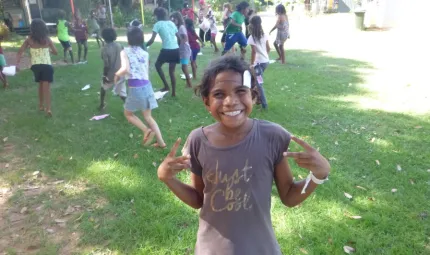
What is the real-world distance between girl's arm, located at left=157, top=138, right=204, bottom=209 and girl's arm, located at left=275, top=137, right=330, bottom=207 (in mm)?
391

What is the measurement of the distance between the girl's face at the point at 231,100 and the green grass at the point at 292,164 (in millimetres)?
1721

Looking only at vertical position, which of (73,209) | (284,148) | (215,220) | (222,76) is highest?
(222,76)

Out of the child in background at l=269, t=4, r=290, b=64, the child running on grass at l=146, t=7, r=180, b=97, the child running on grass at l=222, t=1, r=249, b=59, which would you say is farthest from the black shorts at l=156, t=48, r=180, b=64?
the child in background at l=269, t=4, r=290, b=64

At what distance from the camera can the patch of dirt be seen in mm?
3109

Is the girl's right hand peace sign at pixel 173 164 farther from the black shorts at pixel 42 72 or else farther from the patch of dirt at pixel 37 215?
the black shorts at pixel 42 72

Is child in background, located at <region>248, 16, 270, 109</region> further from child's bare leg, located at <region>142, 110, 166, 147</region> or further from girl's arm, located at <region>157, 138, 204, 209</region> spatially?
girl's arm, located at <region>157, 138, 204, 209</region>

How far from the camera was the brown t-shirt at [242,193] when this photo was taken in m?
1.57

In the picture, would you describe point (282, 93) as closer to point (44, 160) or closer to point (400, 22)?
point (44, 160)

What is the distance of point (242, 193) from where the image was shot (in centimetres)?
159

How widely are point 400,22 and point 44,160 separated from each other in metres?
16.7

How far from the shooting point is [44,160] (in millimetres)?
4645

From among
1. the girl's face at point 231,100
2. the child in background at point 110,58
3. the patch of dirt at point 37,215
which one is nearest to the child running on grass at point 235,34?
the child in background at point 110,58

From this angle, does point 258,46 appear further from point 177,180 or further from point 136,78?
point 177,180

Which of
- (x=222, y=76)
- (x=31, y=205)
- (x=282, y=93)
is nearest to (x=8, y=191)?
(x=31, y=205)
